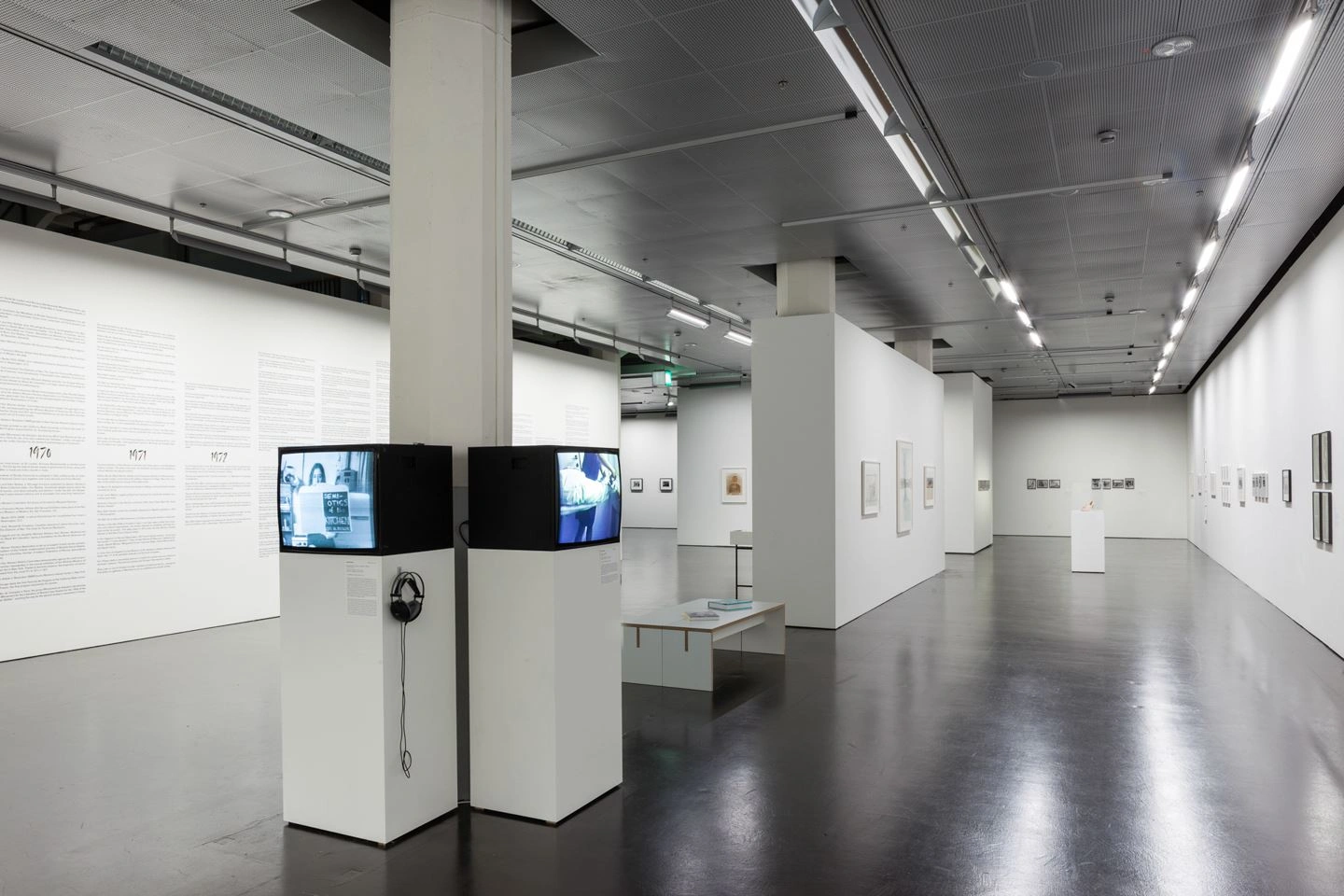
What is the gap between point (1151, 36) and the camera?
5.50m

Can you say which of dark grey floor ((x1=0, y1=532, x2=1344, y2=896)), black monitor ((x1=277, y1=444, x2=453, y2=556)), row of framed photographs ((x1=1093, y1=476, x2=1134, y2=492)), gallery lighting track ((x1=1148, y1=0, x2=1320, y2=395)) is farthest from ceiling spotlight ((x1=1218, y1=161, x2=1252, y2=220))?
row of framed photographs ((x1=1093, y1=476, x2=1134, y2=492))

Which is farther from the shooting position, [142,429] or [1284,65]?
[142,429]

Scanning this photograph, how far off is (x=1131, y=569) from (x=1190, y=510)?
9.99 metres

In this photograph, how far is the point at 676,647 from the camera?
758 centimetres

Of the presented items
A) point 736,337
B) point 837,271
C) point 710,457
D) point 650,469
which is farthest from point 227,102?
point 650,469

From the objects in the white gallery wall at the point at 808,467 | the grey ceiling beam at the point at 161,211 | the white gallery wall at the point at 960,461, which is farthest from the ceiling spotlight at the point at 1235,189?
the white gallery wall at the point at 960,461

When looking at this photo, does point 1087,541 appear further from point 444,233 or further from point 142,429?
point 142,429

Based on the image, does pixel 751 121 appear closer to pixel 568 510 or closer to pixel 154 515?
pixel 568 510

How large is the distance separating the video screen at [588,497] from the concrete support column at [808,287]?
20.5ft

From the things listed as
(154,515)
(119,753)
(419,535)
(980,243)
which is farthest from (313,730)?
(980,243)

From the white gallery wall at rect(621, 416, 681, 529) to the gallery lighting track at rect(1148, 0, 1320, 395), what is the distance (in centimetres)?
1977

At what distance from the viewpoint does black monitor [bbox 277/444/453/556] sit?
4246mm

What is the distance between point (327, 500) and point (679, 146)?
422 centimetres

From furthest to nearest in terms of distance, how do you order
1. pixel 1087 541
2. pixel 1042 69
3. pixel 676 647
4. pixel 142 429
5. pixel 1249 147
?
pixel 1087 541 → pixel 142 429 → pixel 676 647 → pixel 1249 147 → pixel 1042 69
